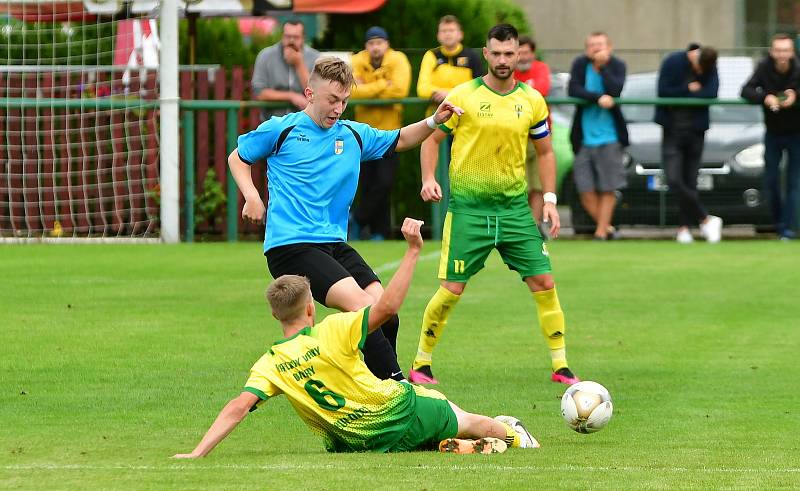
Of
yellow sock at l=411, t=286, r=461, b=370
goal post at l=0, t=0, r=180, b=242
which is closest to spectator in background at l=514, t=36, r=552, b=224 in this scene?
goal post at l=0, t=0, r=180, b=242

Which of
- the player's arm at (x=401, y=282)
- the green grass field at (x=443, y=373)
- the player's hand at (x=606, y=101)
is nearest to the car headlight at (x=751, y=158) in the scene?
the player's hand at (x=606, y=101)

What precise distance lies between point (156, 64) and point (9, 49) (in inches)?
72.7

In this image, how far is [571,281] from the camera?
15164mm

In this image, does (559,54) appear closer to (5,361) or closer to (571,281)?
(571,281)

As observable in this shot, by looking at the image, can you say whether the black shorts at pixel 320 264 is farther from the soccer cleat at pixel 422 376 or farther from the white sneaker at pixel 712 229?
the white sneaker at pixel 712 229

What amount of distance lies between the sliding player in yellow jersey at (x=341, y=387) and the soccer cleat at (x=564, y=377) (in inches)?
90.0

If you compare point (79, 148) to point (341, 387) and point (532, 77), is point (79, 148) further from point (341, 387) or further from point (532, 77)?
point (341, 387)

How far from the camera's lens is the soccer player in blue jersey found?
8.27 meters

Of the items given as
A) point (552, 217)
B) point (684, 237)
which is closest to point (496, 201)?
point (552, 217)

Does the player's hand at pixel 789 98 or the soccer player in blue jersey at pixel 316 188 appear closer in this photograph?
the soccer player in blue jersey at pixel 316 188

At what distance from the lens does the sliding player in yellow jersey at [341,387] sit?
23.1ft

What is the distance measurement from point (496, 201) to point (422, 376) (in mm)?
1137

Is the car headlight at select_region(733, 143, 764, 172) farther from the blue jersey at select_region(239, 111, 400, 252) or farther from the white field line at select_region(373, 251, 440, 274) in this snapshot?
the blue jersey at select_region(239, 111, 400, 252)

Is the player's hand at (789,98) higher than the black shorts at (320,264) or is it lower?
higher
